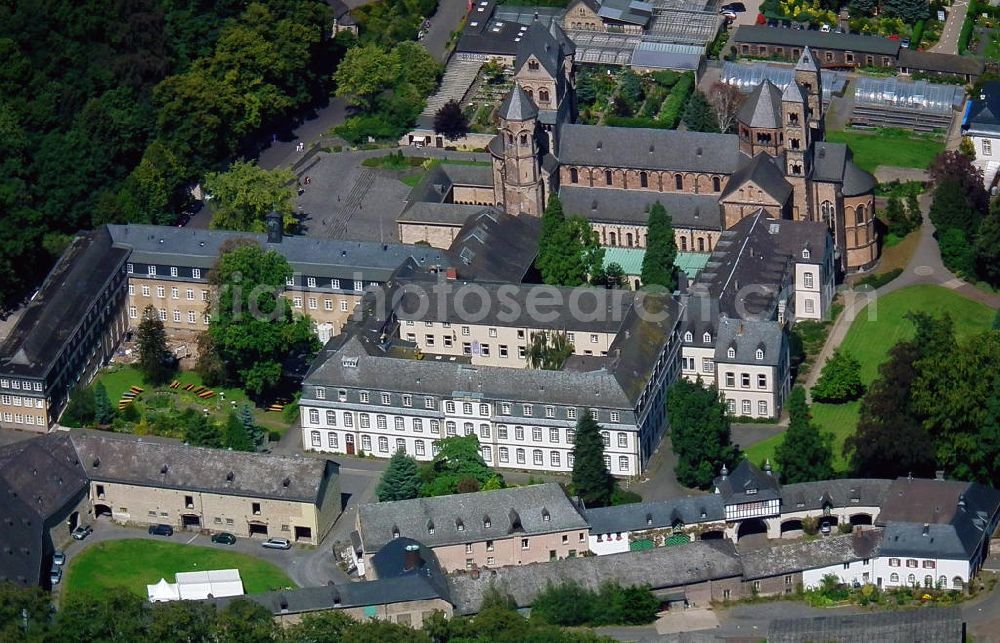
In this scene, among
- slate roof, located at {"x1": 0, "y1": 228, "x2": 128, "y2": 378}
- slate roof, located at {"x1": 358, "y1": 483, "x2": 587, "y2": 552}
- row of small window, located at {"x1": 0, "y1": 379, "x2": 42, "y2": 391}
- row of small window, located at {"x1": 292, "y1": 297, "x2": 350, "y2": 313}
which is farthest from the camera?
row of small window, located at {"x1": 292, "y1": 297, "x2": 350, "y2": 313}

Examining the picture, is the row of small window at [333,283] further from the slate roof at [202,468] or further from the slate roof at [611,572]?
the slate roof at [611,572]

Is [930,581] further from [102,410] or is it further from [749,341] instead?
[102,410]

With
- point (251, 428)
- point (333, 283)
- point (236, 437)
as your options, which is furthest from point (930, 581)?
point (333, 283)

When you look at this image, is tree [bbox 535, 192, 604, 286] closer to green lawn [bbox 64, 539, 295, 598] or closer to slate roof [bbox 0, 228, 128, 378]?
slate roof [bbox 0, 228, 128, 378]

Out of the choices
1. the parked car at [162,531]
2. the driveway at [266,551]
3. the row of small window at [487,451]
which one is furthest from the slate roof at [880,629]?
the parked car at [162,531]

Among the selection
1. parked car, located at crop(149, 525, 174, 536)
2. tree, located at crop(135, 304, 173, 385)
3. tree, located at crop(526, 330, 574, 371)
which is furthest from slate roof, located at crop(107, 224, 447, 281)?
parked car, located at crop(149, 525, 174, 536)

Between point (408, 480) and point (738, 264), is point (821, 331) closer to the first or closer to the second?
point (738, 264)

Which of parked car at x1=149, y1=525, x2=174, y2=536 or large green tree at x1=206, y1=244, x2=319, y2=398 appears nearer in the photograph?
parked car at x1=149, y1=525, x2=174, y2=536
